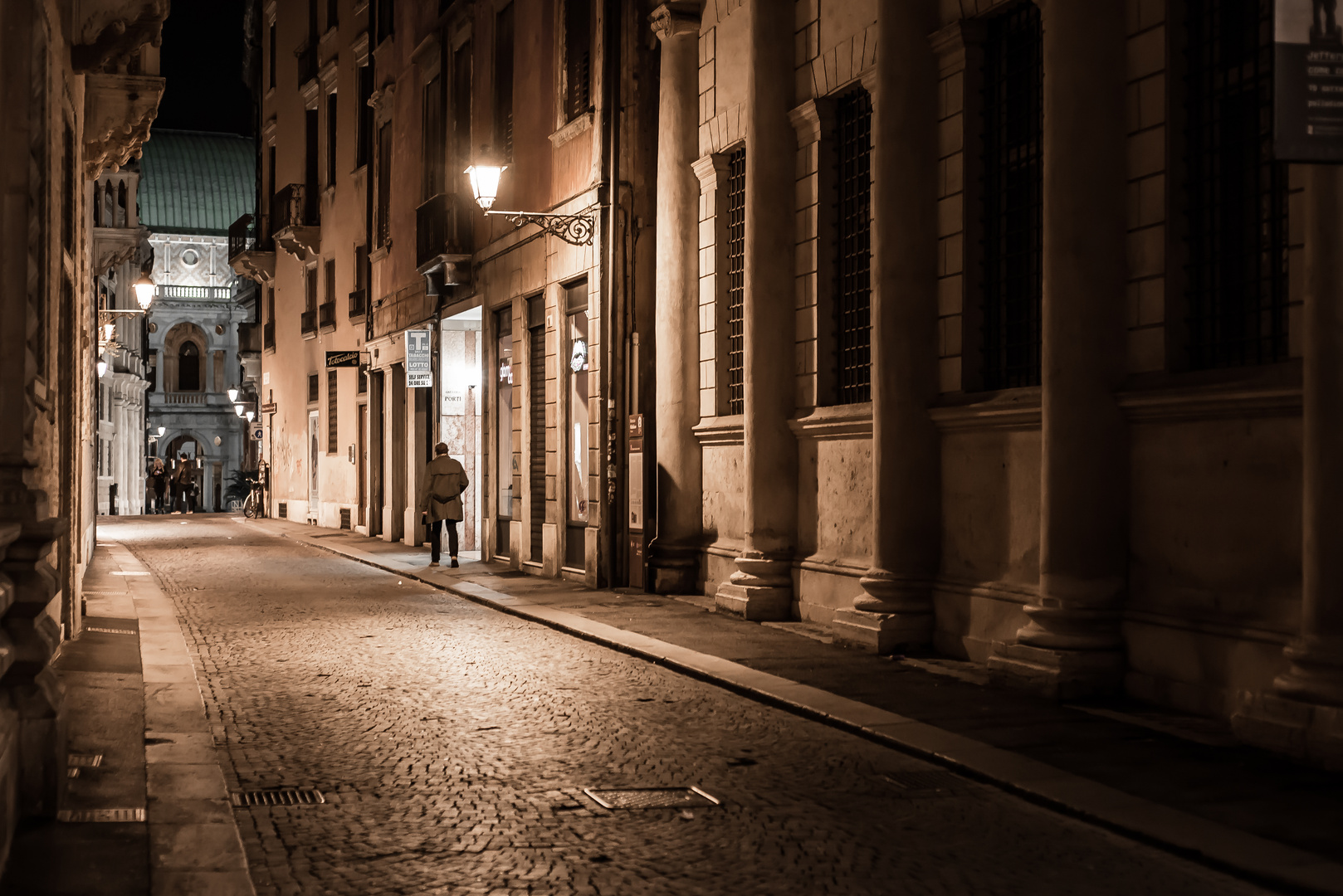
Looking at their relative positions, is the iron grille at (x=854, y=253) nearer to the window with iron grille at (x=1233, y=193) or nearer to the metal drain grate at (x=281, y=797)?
the window with iron grille at (x=1233, y=193)

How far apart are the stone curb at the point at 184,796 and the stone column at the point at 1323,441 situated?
5.30 meters

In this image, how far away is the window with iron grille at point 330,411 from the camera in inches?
1419

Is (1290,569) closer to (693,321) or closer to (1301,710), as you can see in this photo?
(1301,710)

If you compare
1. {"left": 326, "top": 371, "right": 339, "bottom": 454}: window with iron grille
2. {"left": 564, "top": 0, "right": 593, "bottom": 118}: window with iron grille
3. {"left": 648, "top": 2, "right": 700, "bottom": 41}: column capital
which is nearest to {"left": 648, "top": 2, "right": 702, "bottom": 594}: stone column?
{"left": 648, "top": 2, "right": 700, "bottom": 41}: column capital

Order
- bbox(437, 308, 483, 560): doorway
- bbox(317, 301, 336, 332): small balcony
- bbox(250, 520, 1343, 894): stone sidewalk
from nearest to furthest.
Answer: bbox(250, 520, 1343, 894): stone sidewalk < bbox(437, 308, 483, 560): doorway < bbox(317, 301, 336, 332): small balcony

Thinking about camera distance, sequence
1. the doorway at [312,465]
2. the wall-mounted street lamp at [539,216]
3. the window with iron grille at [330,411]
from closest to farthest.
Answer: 1. the wall-mounted street lamp at [539,216]
2. the window with iron grille at [330,411]
3. the doorway at [312,465]

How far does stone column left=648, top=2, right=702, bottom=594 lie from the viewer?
54.3 ft

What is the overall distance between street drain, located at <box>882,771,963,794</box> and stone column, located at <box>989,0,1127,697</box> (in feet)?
7.70

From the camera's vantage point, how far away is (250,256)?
1676 inches

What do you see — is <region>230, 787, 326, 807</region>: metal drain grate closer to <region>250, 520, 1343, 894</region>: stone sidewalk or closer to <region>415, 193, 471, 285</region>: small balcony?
<region>250, 520, 1343, 894</region>: stone sidewalk

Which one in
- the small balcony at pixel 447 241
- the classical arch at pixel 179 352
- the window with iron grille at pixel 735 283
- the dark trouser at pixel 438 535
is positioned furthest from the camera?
the classical arch at pixel 179 352

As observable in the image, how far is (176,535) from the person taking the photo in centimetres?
3180

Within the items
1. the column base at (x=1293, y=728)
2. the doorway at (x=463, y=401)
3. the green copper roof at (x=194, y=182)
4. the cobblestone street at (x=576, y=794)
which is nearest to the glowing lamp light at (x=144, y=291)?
the doorway at (x=463, y=401)

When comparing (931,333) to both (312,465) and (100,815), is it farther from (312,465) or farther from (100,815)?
(312,465)
